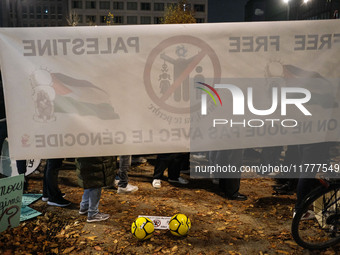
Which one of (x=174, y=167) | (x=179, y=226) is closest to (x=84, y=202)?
(x=179, y=226)

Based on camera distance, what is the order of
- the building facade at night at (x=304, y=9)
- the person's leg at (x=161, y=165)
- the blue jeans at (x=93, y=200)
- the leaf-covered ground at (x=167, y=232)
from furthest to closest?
the building facade at night at (x=304, y=9), the person's leg at (x=161, y=165), the blue jeans at (x=93, y=200), the leaf-covered ground at (x=167, y=232)

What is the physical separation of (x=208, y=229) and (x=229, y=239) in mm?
364

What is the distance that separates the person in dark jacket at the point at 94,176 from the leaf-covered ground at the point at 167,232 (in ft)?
0.61

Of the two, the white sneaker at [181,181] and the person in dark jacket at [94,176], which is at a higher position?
the person in dark jacket at [94,176]

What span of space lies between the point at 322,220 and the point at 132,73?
3.17m

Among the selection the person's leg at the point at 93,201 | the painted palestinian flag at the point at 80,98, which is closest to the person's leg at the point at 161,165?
the person's leg at the point at 93,201

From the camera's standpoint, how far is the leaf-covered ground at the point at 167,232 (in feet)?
12.4

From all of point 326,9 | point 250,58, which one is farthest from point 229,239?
point 326,9

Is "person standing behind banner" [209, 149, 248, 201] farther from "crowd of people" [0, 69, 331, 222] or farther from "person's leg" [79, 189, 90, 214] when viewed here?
"person's leg" [79, 189, 90, 214]

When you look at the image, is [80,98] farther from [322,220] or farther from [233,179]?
[322,220]

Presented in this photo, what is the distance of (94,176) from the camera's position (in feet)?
13.9

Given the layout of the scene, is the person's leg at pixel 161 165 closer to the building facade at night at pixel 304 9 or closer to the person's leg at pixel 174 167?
the person's leg at pixel 174 167

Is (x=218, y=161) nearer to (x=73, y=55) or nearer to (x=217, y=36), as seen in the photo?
(x=217, y=36)

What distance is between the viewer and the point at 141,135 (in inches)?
158
